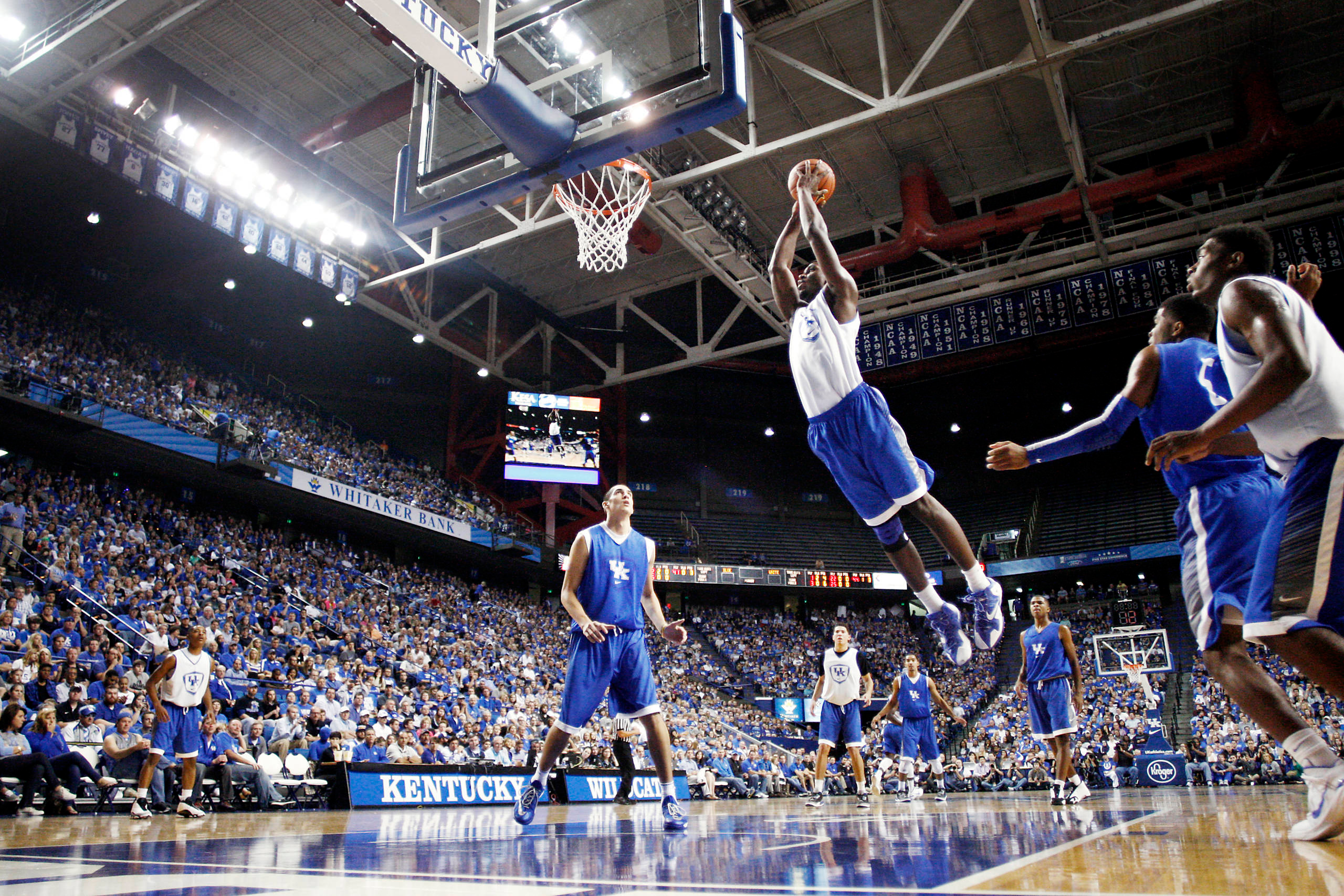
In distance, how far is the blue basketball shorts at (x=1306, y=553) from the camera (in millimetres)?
2295

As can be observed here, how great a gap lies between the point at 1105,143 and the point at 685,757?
49.9ft

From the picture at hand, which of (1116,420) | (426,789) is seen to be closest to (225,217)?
(426,789)

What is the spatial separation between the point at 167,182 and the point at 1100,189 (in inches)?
672

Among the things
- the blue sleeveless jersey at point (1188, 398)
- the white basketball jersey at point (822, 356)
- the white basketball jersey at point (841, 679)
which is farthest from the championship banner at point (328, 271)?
the blue sleeveless jersey at point (1188, 398)

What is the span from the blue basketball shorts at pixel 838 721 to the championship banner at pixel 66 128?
47.8 feet

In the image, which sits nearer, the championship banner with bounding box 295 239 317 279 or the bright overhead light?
the bright overhead light

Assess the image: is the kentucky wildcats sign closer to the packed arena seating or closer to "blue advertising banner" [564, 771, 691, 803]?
"blue advertising banner" [564, 771, 691, 803]

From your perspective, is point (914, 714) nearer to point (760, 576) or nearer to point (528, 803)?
point (528, 803)

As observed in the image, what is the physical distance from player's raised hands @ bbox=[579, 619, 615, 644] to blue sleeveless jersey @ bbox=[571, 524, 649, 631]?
0.23m

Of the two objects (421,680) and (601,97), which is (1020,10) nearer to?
(601,97)

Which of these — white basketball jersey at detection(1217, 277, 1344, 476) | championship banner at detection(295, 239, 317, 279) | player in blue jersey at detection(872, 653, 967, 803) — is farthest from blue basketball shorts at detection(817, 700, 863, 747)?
championship banner at detection(295, 239, 317, 279)

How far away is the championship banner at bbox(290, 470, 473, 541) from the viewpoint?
65.6 feet

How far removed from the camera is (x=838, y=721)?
30.3 ft

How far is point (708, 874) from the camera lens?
259cm
